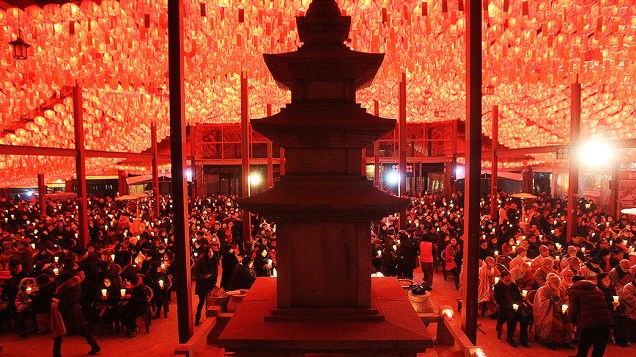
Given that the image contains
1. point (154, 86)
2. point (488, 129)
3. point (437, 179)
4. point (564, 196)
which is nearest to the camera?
point (154, 86)

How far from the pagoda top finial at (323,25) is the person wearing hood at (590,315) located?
4.58 meters

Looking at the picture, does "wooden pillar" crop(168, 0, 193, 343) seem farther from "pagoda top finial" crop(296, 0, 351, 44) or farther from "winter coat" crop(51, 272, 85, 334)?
"winter coat" crop(51, 272, 85, 334)

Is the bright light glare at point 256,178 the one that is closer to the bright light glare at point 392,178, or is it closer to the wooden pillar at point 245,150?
the bright light glare at point 392,178

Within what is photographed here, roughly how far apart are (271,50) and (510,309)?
23.1 ft

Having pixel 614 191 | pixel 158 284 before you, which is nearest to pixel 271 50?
pixel 158 284

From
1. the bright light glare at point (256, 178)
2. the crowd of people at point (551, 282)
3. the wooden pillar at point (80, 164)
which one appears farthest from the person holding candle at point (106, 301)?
the bright light glare at point (256, 178)

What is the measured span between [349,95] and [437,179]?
88.1 ft

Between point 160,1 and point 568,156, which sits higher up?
point 160,1

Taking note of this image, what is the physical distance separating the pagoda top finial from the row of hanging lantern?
13.2ft

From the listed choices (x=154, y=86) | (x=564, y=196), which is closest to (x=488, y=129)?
(x=564, y=196)

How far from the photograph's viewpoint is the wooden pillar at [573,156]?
10237 millimetres

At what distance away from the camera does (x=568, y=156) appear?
1039cm

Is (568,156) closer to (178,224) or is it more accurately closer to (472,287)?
(472,287)

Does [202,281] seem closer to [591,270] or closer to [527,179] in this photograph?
[591,270]
